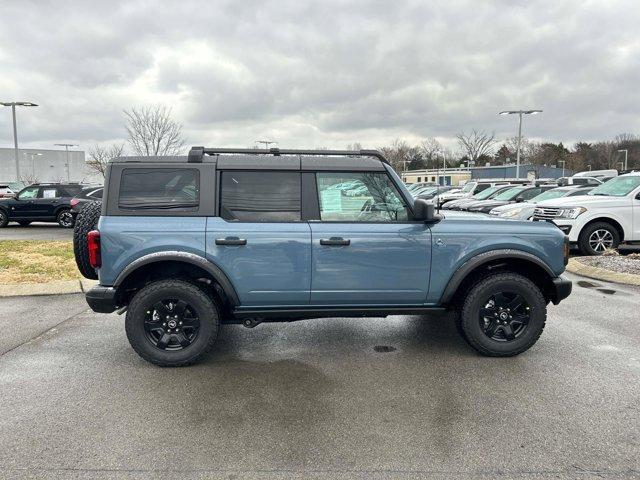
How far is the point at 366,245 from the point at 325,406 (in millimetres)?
1408

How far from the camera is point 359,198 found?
4.09 m

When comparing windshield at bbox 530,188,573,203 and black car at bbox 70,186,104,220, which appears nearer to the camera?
windshield at bbox 530,188,573,203

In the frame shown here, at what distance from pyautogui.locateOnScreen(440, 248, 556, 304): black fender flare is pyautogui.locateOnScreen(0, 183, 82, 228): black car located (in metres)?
15.1

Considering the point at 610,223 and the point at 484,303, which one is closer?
the point at 484,303

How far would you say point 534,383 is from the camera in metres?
3.69

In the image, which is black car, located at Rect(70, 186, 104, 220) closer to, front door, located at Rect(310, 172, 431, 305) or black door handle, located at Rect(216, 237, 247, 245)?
black door handle, located at Rect(216, 237, 247, 245)

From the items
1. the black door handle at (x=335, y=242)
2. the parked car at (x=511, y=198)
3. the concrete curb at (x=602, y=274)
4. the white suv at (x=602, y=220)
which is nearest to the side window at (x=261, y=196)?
the black door handle at (x=335, y=242)

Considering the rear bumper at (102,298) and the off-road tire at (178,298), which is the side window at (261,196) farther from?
the rear bumper at (102,298)

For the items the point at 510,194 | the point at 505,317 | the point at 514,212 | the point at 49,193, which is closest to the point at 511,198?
the point at 510,194

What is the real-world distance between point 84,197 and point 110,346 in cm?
1227

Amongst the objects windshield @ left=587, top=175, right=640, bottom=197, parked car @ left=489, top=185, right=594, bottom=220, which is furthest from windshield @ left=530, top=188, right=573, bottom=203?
windshield @ left=587, top=175, right=640, bottom=197

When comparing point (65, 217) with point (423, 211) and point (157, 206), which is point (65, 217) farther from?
point (423, 211)

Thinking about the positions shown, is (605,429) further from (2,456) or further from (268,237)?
(2,456)

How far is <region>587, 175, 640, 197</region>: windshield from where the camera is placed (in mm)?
9531
